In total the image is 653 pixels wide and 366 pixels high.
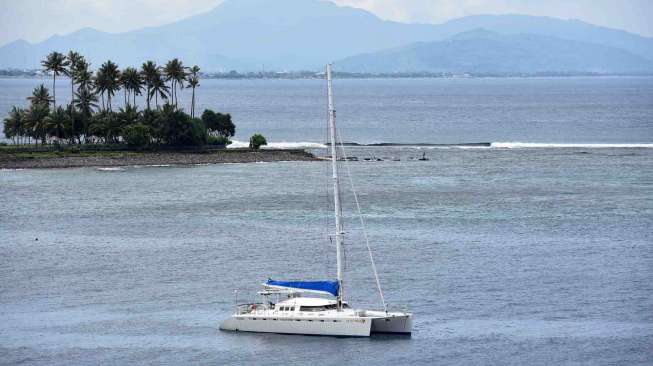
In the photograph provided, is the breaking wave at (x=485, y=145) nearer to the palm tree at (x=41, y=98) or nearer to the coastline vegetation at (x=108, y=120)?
the coastline vegetation at (x=108, y=120)

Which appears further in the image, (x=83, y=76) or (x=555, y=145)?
(x=555, y=145)

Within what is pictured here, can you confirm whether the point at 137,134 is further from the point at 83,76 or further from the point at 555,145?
the point at 555,145

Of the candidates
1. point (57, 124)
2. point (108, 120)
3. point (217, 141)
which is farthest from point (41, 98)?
point (217, 141)

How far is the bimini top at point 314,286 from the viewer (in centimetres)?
5656

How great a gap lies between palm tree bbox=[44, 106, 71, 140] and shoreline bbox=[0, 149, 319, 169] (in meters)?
6.09

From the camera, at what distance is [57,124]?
144 metres

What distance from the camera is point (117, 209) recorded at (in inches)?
3991

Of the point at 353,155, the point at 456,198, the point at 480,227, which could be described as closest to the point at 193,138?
the point at 353,155

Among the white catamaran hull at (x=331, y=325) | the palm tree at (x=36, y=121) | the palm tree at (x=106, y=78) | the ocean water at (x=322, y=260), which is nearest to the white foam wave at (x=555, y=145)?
the ocean water at (x=322, y=260)

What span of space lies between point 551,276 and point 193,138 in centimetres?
8263

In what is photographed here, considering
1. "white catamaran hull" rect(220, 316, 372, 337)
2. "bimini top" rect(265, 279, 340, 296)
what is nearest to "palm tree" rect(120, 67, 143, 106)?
"bimini top" rect(265, 279, 340, 296)

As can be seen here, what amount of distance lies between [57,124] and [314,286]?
9381 centimetres

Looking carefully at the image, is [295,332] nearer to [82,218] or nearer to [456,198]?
[82,218]

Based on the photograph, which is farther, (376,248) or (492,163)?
(492,163)
